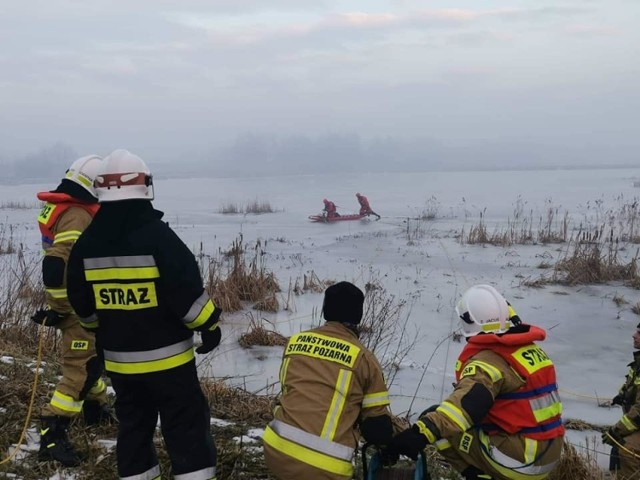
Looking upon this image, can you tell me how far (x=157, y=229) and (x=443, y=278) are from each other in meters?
7.67

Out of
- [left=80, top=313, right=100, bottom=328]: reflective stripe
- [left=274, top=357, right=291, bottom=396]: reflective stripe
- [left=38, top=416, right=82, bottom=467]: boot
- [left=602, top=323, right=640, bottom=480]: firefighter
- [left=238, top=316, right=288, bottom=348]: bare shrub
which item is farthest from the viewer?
[left=238, top=316, right=288, bottom=348]: bare shrub

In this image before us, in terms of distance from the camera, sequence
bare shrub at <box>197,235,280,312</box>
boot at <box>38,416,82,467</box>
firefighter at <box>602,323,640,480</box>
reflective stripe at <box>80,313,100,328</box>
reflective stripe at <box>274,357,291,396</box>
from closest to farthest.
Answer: reflective stripe at <box>274,357,291,396</box>
reflective stripe at <box>80,313,100,328</box>
boot at <box>38,416,82,467</box>
firefighter at <box>602,323,640,480</box>
bare shrub at <box>197,235,280,312</box>

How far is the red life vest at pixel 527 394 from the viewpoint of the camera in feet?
8.80

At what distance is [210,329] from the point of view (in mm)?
2641

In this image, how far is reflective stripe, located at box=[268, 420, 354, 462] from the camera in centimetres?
248

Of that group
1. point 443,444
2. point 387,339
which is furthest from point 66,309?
point 387,339

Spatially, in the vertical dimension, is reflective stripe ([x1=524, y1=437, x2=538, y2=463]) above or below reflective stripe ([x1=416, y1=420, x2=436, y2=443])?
below

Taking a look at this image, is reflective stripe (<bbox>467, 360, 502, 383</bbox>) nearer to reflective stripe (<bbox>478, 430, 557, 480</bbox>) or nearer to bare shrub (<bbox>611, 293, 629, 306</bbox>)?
reflective stripe (<bbox>478, 430, 557, 480</bbox>)

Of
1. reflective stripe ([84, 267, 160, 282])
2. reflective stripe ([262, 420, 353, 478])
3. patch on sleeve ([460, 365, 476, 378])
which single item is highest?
reflective stripe ([84, 267, 160, 282])

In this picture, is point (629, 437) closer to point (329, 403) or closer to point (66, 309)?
point (329, 403)

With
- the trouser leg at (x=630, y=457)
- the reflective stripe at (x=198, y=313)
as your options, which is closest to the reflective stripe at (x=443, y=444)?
the trouser leg at (x=630, y=457)

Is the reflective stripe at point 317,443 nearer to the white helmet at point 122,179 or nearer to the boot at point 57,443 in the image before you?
the white helmet at point 122,179

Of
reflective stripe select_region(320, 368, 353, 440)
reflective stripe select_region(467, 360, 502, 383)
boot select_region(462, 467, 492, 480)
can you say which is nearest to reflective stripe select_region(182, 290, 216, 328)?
reflective stripe select_region(320, 368, 353, 440)

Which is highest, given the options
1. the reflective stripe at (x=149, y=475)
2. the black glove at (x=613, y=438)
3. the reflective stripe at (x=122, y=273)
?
the reflective stripe at (x=122, y=273)
